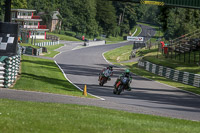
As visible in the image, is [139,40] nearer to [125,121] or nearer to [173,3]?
[173,3]

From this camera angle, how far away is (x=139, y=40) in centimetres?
8894

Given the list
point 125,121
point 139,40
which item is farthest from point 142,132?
point 139,40

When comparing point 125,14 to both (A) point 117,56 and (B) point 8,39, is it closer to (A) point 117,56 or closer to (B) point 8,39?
(A) point 117,56

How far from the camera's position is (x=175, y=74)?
130 feet

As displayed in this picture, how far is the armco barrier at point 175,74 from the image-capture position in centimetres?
3509

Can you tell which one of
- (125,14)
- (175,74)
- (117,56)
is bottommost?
(117,56)

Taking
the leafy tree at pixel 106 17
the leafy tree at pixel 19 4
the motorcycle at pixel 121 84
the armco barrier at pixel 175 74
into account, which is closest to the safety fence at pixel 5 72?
A: the motorcycle at pixel 121 84

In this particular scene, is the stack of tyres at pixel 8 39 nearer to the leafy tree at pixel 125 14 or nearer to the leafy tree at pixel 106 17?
the leafy tree at pixel 106 17

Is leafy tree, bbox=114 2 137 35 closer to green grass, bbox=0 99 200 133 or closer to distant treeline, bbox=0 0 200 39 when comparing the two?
distant treeline, bbox=0 0 200 39

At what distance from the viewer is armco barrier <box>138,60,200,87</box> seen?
3509cm

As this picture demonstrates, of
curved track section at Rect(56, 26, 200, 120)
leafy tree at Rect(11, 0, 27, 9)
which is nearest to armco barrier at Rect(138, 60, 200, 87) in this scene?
curved track section at Rect(56, 26, 200, 120)

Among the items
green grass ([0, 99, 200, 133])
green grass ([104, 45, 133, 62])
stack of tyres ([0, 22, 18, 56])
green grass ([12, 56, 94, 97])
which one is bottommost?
green grass ([104, 45, 133, 62])

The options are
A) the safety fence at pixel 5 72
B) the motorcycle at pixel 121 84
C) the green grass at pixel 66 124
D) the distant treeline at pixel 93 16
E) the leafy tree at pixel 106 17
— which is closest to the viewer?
the green grass at pixel 66 124

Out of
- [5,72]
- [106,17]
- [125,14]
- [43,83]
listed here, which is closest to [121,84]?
[43,83]
